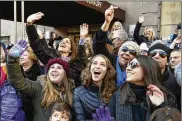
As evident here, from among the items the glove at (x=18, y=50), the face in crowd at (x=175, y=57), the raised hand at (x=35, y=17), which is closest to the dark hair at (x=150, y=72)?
the face in crowd at (x=175, y=57)

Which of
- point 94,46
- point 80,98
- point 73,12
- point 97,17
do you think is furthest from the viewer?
point 97,17

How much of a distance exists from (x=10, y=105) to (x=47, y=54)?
1114 millimetres

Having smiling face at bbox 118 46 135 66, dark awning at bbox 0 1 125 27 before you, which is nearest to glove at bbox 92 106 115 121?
smiling face at bbox 118 46 135 66

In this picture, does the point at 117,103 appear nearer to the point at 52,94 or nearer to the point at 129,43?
the point at 52,94

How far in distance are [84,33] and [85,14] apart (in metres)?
7.37

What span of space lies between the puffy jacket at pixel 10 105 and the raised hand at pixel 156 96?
1.27 meters

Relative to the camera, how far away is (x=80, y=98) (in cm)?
315

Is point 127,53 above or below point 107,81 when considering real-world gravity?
above

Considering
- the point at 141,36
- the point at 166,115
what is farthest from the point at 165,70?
the point at 141,36

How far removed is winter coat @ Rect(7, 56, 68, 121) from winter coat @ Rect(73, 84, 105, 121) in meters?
0.26

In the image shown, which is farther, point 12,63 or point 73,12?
point 73,12

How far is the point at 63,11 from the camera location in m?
11.0

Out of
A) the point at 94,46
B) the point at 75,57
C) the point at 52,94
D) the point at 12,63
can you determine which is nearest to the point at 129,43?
the point at 94,46

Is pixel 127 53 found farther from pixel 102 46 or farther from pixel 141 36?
pixel 141 36
